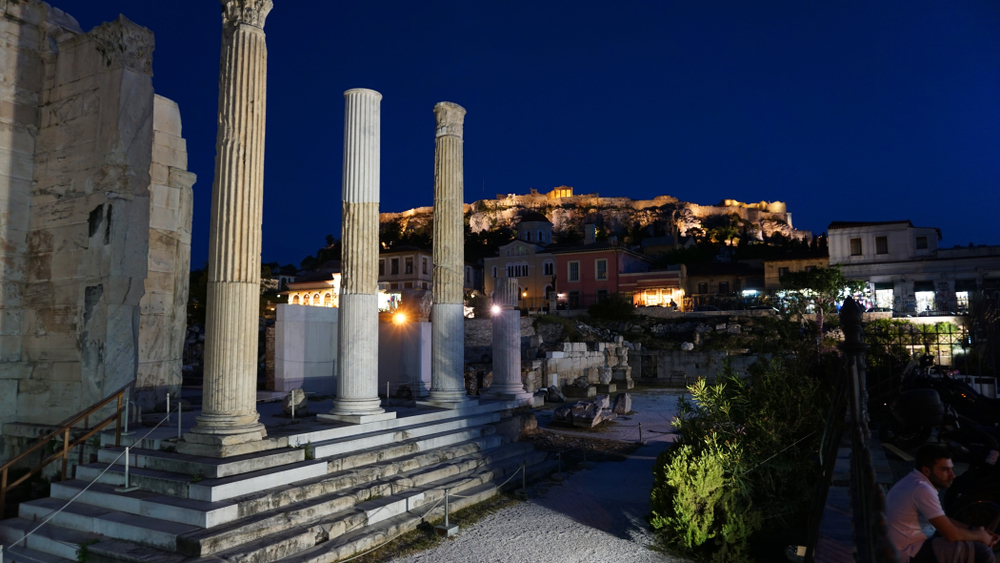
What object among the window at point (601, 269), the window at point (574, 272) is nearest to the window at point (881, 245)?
the window at point (601, 269)

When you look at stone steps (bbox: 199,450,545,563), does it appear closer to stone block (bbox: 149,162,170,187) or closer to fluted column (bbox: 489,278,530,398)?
fluted column (bbox: 489,278,530,398)

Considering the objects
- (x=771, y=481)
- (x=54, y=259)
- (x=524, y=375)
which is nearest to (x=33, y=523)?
(x=54, y=259)

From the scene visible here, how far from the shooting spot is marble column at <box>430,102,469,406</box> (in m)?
12.1

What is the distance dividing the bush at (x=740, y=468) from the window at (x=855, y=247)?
41.3 meters

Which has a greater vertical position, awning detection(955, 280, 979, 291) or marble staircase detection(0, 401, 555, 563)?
awning detection(955, 280, 979, 291)

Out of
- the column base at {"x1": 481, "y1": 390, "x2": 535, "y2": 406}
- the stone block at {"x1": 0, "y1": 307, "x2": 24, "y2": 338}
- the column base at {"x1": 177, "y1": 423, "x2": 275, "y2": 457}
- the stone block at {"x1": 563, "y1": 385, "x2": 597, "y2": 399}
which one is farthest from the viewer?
the stone block at {"x1": 563, "y1": 385, "x2": 597, "y2": 399}

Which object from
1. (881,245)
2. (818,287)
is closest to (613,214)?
(881,245)

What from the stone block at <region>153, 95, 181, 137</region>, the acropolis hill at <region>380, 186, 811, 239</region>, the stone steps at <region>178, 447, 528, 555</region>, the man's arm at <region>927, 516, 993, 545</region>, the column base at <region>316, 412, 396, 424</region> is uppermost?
the acropolis hill at <region>380, 186, 811, 239</region>

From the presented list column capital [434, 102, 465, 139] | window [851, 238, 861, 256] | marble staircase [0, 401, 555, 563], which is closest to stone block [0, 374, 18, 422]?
marble staircase [0, 401, 555, 563]

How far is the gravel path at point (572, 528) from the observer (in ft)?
22.5

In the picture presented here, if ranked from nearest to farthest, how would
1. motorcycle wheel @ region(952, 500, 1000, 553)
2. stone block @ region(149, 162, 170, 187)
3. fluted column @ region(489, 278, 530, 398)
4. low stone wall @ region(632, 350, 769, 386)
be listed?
motorcycle wheel @ region(952, 500, 1000, 553)
stone block @ region(149, 162, 170, 187)
fluted column @ region(489, 278, 530, 398)
low stone wall @ region(632, 350, 769, 386)

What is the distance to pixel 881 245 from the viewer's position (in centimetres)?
4253

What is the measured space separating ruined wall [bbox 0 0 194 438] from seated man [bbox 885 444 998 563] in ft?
32.9

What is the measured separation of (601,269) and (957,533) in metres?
53.4
